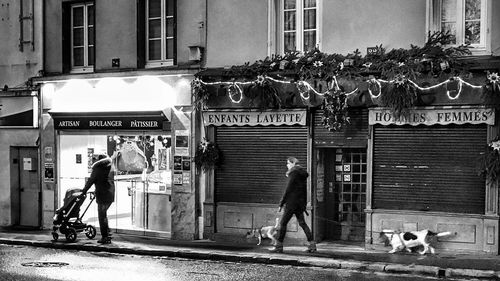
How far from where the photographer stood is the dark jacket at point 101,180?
49.7 feet

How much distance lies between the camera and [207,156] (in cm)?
1559

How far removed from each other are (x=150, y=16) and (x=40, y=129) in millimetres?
4521

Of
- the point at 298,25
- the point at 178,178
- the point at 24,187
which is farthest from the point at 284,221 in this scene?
the point at 24,187

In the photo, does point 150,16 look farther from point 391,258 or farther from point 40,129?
point 391,258

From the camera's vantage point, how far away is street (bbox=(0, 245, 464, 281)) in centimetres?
1123

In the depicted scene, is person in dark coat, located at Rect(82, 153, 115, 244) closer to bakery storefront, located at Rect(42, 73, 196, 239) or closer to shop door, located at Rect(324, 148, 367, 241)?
bakery storefront, located at Rect(42, 73, 196, 239)

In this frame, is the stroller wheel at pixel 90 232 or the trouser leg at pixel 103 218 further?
the stroller wheel at pixel 90 232

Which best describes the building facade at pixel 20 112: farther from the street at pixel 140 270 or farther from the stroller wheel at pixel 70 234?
the street at pixel 140 270

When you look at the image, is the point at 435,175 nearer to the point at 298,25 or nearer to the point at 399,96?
the point at 399,96

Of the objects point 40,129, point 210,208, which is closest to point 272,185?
point 210,208

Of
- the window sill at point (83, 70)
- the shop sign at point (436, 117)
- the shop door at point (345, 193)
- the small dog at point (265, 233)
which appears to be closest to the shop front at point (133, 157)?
the window sill at point (83, 70)

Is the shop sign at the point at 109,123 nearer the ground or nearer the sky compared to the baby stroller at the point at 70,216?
nearer the sky

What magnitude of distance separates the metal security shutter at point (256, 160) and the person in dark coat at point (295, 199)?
4.45ft

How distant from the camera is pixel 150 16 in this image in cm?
1706
